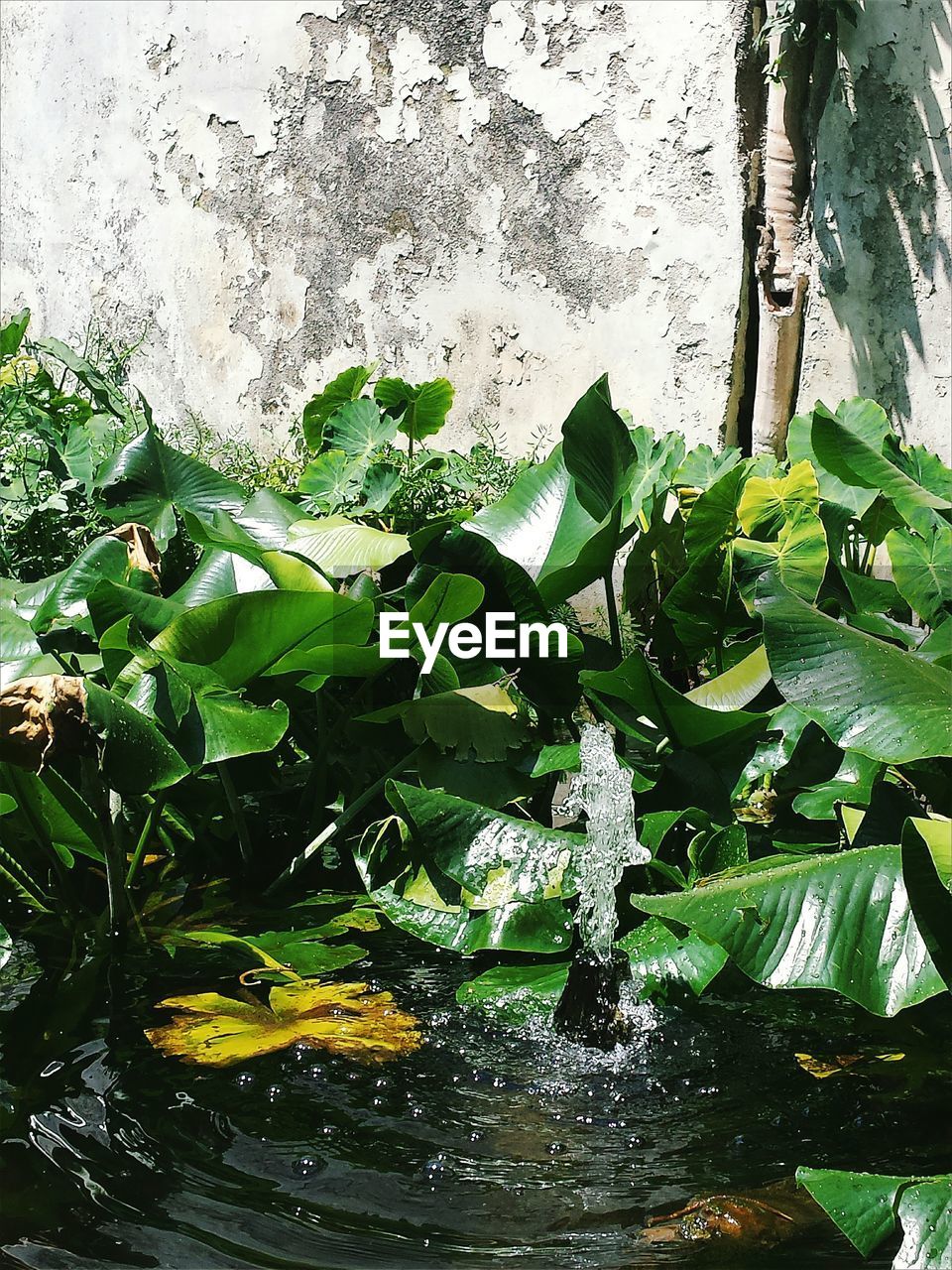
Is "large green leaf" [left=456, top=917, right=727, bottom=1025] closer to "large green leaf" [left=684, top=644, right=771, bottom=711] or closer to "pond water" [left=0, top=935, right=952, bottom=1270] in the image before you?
"pond water" [left=0, top=935, right=952, bottom=1270]

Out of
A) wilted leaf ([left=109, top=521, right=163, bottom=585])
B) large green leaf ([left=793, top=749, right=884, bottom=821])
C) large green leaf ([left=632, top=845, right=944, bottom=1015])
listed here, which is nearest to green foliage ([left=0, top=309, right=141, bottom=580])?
wilted leaf ([left=109, top=521, right=163, bottom=585])

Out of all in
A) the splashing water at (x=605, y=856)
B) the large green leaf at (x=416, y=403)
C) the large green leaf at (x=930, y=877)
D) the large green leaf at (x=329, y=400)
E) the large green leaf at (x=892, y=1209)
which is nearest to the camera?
the large green leaf at (x=892, y=1209)

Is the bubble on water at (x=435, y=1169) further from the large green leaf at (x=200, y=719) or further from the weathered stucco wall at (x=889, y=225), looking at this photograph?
the weathered stucco wall at (x=889, y=225)

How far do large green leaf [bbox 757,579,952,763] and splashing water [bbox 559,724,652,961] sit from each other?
302 mm

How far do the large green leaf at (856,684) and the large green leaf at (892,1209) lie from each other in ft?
1.45

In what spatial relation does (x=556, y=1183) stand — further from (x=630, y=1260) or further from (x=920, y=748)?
(x=920, y=748)

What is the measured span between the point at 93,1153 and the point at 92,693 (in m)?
0.50

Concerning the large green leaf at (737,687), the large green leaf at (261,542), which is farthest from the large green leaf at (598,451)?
the large green leaf at (261,542)

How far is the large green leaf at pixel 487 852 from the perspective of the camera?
152 cm

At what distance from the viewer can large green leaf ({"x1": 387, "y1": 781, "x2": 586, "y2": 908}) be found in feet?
4.99

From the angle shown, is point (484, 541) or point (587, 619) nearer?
point (484, 541)

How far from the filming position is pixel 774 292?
2943 mm

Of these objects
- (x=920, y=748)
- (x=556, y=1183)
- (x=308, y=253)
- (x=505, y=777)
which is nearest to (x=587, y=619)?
(x=505, y=777)

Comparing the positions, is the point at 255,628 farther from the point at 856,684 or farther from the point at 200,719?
the point at 856,684
